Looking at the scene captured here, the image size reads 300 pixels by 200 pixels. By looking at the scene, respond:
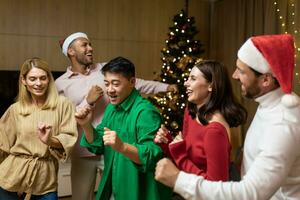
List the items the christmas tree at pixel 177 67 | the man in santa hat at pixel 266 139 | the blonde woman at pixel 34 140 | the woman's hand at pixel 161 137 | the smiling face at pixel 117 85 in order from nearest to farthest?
the man in santa hat at pixel 266 139 < the woman's hand at pixel 161 137 < the smiling face at pixel 117 85 < the blonde woman at pixel 34 140 < the christmas tree at pixel 177 67

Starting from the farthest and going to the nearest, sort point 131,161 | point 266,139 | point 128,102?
point 128,102
point 131,161
point 266,139

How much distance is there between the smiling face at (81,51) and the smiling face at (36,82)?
1.83 ft

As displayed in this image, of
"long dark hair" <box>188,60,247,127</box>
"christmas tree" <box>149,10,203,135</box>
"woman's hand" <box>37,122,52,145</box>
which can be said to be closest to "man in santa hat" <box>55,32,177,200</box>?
"woman's hand" <box>37,122,52,145</box>

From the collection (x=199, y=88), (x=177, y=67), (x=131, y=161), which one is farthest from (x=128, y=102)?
(x=177, y=67)

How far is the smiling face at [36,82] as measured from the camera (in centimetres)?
247

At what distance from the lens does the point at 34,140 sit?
2.38m

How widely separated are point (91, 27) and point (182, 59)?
4.90 ft

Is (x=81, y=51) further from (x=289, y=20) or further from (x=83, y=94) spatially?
(x=289, y=20)

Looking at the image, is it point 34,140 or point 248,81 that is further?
point 34,140

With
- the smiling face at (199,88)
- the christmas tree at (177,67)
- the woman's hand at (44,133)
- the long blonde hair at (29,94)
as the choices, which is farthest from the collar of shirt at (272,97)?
the christmas tree at (177,67)

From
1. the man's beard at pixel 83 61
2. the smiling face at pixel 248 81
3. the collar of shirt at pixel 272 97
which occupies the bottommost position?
the collar of shirt at pixel 272 97

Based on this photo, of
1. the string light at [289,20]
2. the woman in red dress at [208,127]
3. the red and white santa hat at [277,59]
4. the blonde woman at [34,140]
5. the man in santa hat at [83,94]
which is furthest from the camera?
the string light at [289,20]

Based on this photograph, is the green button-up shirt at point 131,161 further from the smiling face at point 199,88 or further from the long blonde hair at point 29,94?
the long blonde hair at point 29,94

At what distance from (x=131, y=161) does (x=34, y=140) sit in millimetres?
772
